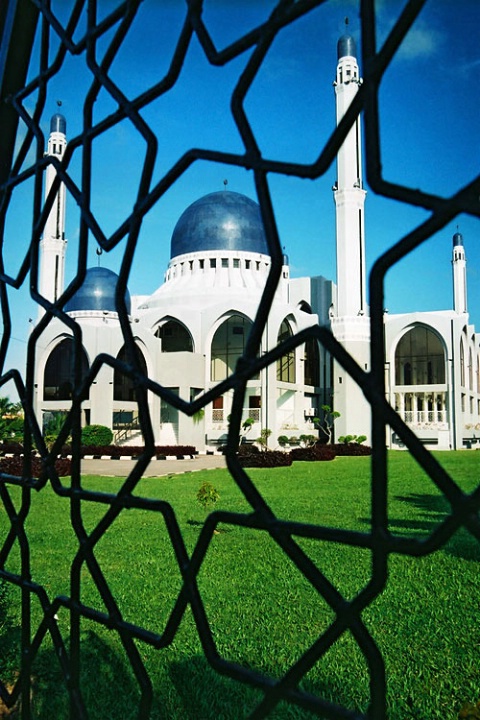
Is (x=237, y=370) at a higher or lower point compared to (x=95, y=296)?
lower

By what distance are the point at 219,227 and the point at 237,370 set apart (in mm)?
22305

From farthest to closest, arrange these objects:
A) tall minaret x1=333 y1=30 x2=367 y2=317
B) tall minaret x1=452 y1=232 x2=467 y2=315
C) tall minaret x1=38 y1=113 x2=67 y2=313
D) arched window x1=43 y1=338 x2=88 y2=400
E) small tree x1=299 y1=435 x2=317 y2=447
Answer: tall minaret x1=452 y1=232 x2=467 y2=315
arched window x1=43 y1=338 x2=88 y2=400
tall minaret x1=38 y1=113 x2=67 y2=313
tall minaret x1=333 y1=30 x2=367 y2=317
small tree x1=299 y1=435 x2=317 y2=447

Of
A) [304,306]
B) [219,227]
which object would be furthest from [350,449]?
[219,227]

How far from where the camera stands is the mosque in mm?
18797

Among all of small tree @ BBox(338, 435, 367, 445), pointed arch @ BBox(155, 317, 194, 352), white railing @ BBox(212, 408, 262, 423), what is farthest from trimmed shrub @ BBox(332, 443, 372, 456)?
pointed arch @ BBox(155, 317, 194, 352)

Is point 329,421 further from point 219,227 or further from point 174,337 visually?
point 219,227

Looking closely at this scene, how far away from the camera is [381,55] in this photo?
50 cm

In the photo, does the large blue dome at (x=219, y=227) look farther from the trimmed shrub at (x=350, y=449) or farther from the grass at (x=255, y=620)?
the grass at (x=255, y=620)

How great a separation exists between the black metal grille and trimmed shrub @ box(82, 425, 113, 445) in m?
15.7

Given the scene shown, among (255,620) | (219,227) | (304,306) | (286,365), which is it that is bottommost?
(255,620)

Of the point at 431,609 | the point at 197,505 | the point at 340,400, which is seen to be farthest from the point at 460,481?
the point at 340,400

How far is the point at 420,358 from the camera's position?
1008 inches

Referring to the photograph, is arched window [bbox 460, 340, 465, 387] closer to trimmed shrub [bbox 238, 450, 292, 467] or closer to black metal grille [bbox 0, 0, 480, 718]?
trimmed shrub [bbox 238, 450, 292, 467]

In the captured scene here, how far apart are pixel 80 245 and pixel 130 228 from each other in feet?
0.52
